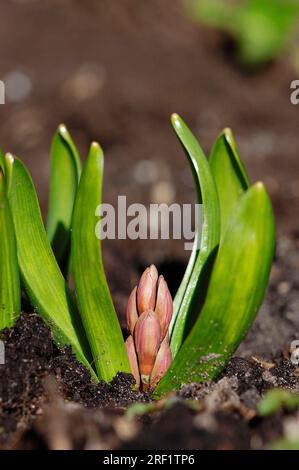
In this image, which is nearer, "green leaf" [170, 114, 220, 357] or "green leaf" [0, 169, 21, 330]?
"green leaf" [0, 169, 21, 330]

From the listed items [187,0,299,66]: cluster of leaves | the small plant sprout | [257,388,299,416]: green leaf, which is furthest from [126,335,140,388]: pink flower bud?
[187,0,299,66]: cluster of leaves

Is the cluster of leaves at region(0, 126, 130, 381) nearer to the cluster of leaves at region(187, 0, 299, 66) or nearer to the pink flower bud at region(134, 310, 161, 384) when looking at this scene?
the pink flower bud at region(134, 310, 161, 384)

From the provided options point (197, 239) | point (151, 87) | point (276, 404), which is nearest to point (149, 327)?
point (197, 239)

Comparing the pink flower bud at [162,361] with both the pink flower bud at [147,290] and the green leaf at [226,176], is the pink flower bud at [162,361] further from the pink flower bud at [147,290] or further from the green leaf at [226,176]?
the green leaf at [226,176]

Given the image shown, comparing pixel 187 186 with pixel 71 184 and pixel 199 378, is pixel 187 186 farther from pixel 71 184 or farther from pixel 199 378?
pixel 199 378

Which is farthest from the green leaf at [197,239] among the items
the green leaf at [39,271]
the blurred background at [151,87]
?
the blurred background at [151,87]

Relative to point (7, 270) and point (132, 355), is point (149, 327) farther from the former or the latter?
point (7, 270)

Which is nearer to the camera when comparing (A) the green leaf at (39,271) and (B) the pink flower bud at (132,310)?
(A) the green leaf at (39,271)
